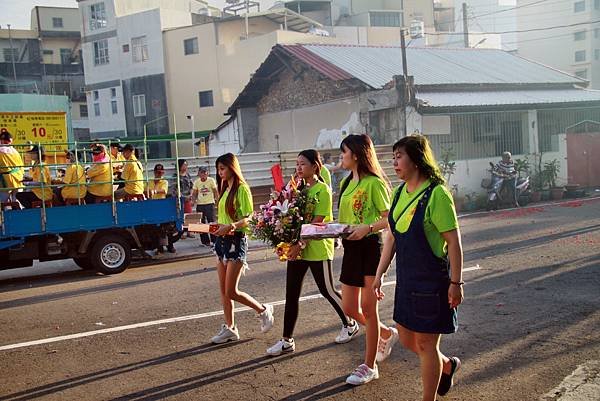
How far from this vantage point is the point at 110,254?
11.2m

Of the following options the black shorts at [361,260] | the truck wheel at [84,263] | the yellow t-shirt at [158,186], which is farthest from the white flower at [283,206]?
the yellow t-shirt at [158,186]

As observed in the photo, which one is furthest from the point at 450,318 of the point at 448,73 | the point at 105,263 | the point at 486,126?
the point at 448,73

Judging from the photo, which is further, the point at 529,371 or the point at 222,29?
the point at 222,29

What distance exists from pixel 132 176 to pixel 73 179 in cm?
98

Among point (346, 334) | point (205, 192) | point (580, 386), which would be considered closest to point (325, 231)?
point (346, 334)

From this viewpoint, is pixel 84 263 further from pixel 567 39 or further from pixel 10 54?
pixel 567 39

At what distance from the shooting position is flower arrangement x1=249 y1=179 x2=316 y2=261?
5586mm

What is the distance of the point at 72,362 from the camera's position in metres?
6.00

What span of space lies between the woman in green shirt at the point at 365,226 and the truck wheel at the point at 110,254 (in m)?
6.78

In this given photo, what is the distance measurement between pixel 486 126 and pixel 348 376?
18.6 meters

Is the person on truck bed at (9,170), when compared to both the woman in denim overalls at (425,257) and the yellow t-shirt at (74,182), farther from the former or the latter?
the woman in denim overalls at (425,257)

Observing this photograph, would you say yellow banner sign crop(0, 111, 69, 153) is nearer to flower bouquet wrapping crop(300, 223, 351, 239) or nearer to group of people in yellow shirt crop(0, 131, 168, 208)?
group of people in yellow shirt crop(0, 131, 168, 208)

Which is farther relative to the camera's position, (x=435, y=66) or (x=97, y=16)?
(x=97, y=16)

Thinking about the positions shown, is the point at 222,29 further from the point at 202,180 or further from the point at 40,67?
the point at 202,180
